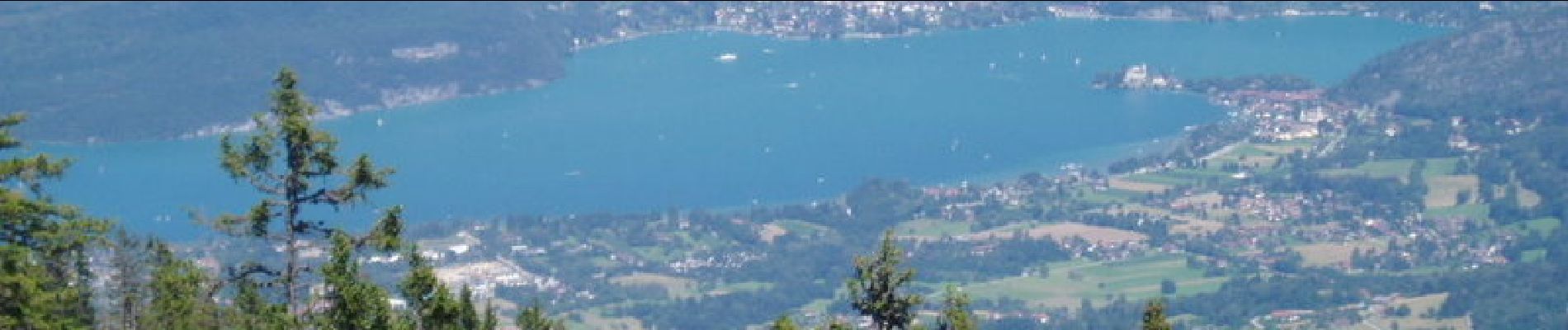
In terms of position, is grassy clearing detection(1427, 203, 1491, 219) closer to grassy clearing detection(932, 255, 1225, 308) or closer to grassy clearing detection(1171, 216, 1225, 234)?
grassy clearing detection(1171, 216, 1225, 234)

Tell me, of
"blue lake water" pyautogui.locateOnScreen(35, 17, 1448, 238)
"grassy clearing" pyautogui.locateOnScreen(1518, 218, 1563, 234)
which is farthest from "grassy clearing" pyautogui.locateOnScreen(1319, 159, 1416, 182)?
"blue lake water" pyautogui.locateOnScreen(35, 17, 1448, 238)

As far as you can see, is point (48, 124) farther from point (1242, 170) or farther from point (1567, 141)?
point (1567, 141)

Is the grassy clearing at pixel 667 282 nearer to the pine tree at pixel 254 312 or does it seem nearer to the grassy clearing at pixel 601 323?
the grassy clearing at pixel 601 323

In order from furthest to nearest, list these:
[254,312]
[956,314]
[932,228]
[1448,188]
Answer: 1. [1448,188]
2. [932,228]
3. [254,312]
4. [956,314]

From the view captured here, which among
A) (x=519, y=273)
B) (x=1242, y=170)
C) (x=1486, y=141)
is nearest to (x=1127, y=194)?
(x=1242, y=170)

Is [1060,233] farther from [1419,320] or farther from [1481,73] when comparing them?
[1481,73]

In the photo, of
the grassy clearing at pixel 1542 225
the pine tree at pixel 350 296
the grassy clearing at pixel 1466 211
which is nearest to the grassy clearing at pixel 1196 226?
the grassy clearing at pixel 1466 211

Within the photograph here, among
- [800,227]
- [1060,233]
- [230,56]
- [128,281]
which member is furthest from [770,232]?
[128,281]
